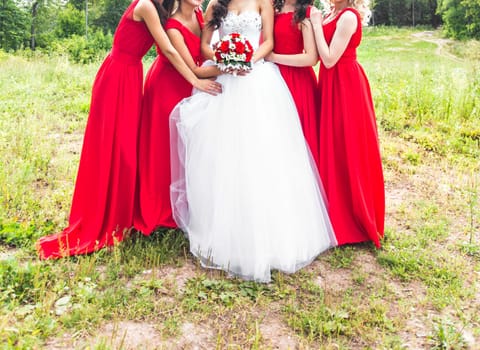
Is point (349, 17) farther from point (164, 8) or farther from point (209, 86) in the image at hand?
point (164, 8)

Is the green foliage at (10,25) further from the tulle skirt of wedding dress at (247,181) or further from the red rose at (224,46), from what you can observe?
the red rose at (224,46)

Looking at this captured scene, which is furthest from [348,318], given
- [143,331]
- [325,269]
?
[143,331]

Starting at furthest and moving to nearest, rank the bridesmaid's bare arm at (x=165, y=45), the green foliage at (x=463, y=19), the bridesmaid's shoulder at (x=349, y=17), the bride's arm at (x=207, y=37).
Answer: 1. the green foliage at (x=463, y=19)
2. the bride's arm at (x=207, y=37)
3. the bridesmaid's shoulder at (x=349, y=17)
4. the bridesmaid's bare arm at (x=165, y=45)

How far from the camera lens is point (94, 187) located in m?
4.62

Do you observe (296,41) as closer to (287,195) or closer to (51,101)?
(287,195)

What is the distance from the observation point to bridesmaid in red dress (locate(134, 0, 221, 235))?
4.62 m

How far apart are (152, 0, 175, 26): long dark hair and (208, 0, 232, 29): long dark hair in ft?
1.33

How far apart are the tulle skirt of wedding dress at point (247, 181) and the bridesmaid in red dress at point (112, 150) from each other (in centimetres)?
38

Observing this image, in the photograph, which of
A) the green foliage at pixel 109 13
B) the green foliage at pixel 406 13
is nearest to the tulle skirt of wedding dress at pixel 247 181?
the green foliage at pixel 109 13

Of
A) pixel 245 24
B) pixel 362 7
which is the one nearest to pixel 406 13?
pixel 362 7

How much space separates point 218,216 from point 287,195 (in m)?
0.67

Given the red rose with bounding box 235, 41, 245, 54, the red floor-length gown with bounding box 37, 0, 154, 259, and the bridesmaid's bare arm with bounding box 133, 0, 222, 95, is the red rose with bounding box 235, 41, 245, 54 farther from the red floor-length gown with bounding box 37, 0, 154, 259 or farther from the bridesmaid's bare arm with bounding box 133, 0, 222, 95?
the red floor-length gown with bounding box 37, 0, 154, 259

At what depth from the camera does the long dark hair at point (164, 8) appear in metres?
4.23

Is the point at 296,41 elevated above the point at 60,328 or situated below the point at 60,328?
above
